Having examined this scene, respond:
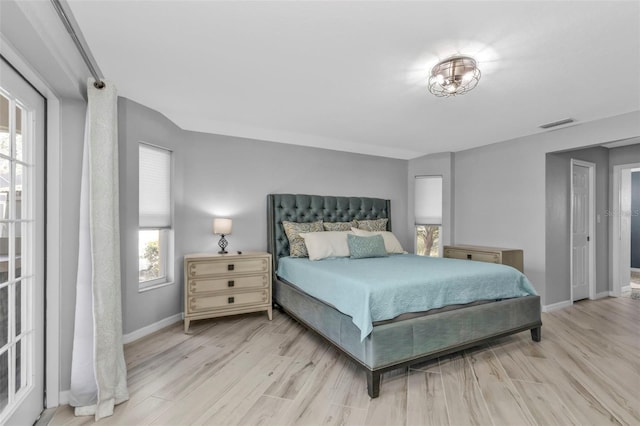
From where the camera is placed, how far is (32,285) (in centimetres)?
183

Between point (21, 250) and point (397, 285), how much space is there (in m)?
2.37

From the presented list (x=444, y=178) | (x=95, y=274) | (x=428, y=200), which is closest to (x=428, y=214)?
(x=428, y=200)

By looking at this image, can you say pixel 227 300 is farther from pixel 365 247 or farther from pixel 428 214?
pixel 428 214

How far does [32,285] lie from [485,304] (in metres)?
3.29

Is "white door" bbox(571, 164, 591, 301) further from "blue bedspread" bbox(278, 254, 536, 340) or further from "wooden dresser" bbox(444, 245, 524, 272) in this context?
"blue bedspread" bbox(278, 254, 536, 340)

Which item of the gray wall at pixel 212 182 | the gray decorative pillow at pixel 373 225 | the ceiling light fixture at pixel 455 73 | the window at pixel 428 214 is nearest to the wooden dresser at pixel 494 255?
the window at pixel 428 214

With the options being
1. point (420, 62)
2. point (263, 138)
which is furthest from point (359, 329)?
point (263, 138)

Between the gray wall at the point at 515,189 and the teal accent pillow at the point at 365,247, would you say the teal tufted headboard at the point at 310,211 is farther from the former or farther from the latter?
the gray wall at the point at 515,189

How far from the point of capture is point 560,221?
422cm

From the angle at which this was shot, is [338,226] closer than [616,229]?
Yes

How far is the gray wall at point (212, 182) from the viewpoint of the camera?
9.97ft

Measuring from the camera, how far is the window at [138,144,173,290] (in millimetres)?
3297

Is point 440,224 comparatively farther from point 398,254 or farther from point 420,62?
point 420,62

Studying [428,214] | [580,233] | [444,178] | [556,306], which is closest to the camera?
[556,306]
